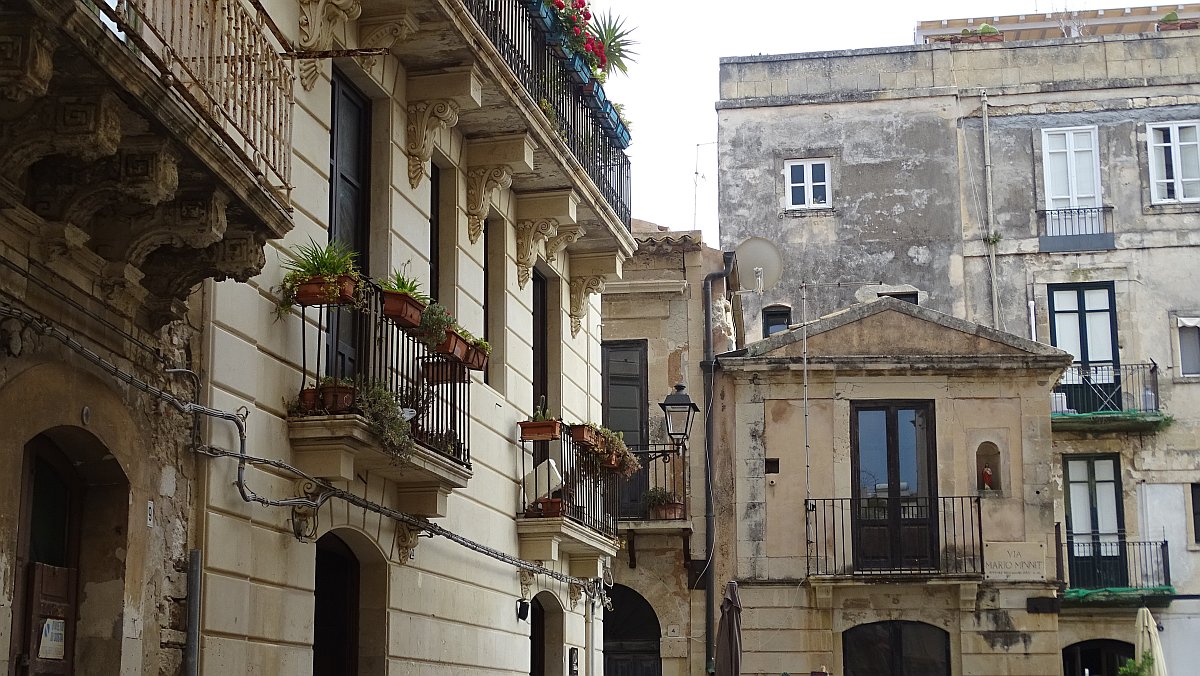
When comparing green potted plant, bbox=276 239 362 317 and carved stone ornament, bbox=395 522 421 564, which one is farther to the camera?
carved stone ornament, bbox=395 522 421 564

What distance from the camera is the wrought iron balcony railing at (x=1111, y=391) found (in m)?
31.4

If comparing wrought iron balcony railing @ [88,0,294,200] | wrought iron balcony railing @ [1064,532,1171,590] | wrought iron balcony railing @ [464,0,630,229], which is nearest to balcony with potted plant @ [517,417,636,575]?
wrought iron balcony railing @ [464,0,630,229]

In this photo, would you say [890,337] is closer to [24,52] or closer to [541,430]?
[541,430]

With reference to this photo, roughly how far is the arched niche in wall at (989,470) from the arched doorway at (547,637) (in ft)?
32.9

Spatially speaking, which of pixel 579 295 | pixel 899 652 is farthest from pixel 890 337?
pixel 579 295

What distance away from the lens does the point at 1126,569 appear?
30469 millimetres

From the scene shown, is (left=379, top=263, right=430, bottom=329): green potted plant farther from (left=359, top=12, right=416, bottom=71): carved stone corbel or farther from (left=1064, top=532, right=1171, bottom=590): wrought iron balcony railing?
(left=1064, top=532, right=1171, bottom=590): wrought iron balcony railing

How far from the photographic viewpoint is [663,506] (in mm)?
24672

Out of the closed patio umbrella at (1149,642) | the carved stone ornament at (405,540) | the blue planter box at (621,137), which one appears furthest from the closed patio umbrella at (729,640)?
the closed patio umbrella at (1149,642)

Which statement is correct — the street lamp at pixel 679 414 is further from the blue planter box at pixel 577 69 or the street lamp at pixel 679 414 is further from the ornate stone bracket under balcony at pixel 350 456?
the ornate stone bracket under balcony at pixel 350 456

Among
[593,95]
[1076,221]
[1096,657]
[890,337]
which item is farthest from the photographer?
[1076,221]

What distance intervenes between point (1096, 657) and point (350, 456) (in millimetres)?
23404

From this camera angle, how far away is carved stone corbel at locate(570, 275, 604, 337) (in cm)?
1814

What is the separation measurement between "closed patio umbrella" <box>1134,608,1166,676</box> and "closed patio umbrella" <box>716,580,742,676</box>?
372 inches
